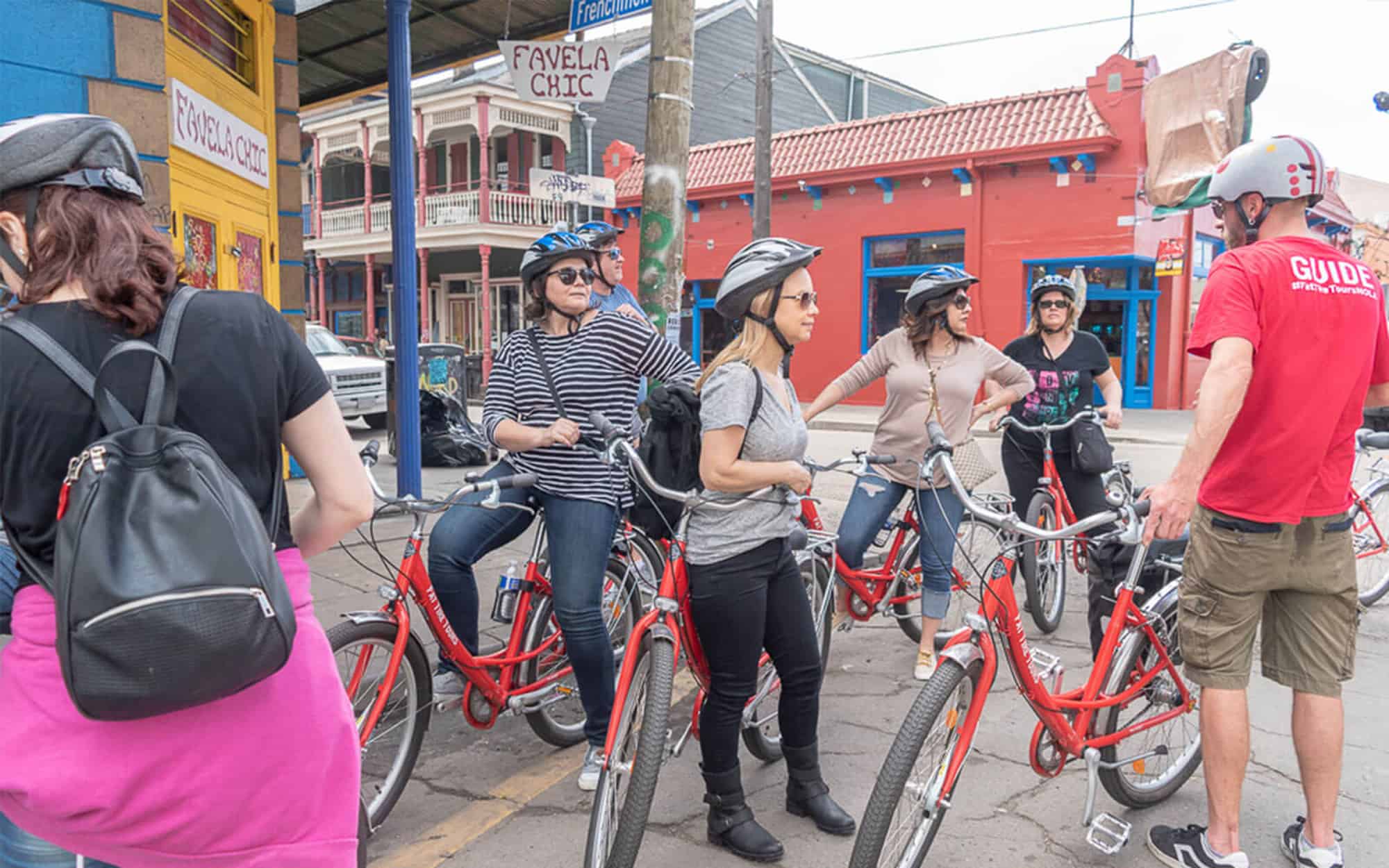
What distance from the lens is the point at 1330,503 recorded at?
289 centimetres

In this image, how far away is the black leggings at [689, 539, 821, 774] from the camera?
119 inches

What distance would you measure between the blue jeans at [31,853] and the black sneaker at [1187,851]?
2835 mm

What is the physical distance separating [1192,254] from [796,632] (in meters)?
18.3

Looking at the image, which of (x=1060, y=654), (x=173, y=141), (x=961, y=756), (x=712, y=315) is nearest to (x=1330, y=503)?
(x=961, y=756)

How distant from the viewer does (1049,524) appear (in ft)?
17.9

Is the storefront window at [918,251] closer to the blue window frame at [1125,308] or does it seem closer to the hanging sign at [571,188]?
the blue window frame at [1125,308]

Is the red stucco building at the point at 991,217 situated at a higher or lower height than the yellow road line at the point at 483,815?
higher

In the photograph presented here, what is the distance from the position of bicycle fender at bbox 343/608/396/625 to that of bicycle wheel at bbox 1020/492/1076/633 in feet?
10.8

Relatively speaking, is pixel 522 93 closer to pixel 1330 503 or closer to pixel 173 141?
pixel 173 141

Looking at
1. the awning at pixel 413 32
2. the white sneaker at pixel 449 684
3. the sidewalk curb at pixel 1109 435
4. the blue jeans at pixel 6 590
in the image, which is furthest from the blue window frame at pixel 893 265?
the blue jeans at pixel 6 590

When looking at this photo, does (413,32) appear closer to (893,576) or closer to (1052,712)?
(893,576)

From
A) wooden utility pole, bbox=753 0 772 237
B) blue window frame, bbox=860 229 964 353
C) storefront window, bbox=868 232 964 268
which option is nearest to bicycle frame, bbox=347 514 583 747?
wooden utility pole, bbox=753 0 772 237

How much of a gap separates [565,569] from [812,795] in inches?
44.0

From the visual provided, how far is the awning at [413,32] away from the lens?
27.2 feet
